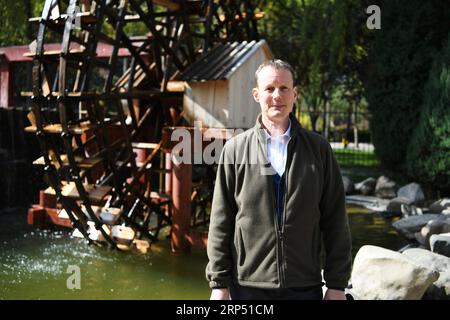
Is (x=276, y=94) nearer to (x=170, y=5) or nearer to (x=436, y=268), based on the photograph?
(x=436, y=268)

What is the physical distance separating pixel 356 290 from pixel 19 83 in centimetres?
1559

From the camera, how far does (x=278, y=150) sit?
2.42 m

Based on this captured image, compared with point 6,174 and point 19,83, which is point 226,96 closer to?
point 6,174

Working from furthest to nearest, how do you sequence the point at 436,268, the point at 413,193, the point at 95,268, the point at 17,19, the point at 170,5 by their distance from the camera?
1. the point at 17,19
2. the point at 413,193
3. the point at 170,5
4. the point at 95,268
5. the point at 436,268

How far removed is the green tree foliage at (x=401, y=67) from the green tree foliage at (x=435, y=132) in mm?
511

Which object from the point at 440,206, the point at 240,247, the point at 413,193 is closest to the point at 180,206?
the point at 440,206

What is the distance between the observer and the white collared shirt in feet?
7.86

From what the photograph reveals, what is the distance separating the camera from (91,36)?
25.1 ft

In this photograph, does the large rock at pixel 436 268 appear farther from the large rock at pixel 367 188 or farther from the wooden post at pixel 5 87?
the wooden post at pixel 5 87

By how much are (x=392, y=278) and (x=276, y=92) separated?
11.0 feet

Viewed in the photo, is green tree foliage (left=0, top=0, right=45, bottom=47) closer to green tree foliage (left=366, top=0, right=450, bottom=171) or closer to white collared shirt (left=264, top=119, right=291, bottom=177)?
green tree foliage (left=366, top=0, right=450, bottom=171)

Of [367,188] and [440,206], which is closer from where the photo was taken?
[440,206]

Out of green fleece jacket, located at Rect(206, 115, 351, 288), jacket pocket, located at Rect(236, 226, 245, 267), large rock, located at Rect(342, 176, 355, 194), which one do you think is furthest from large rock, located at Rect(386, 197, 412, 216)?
jacket pocket, located at Rect(236, 226, 245, 267)

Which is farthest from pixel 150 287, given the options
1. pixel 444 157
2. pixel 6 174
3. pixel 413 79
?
pixel 413 79
